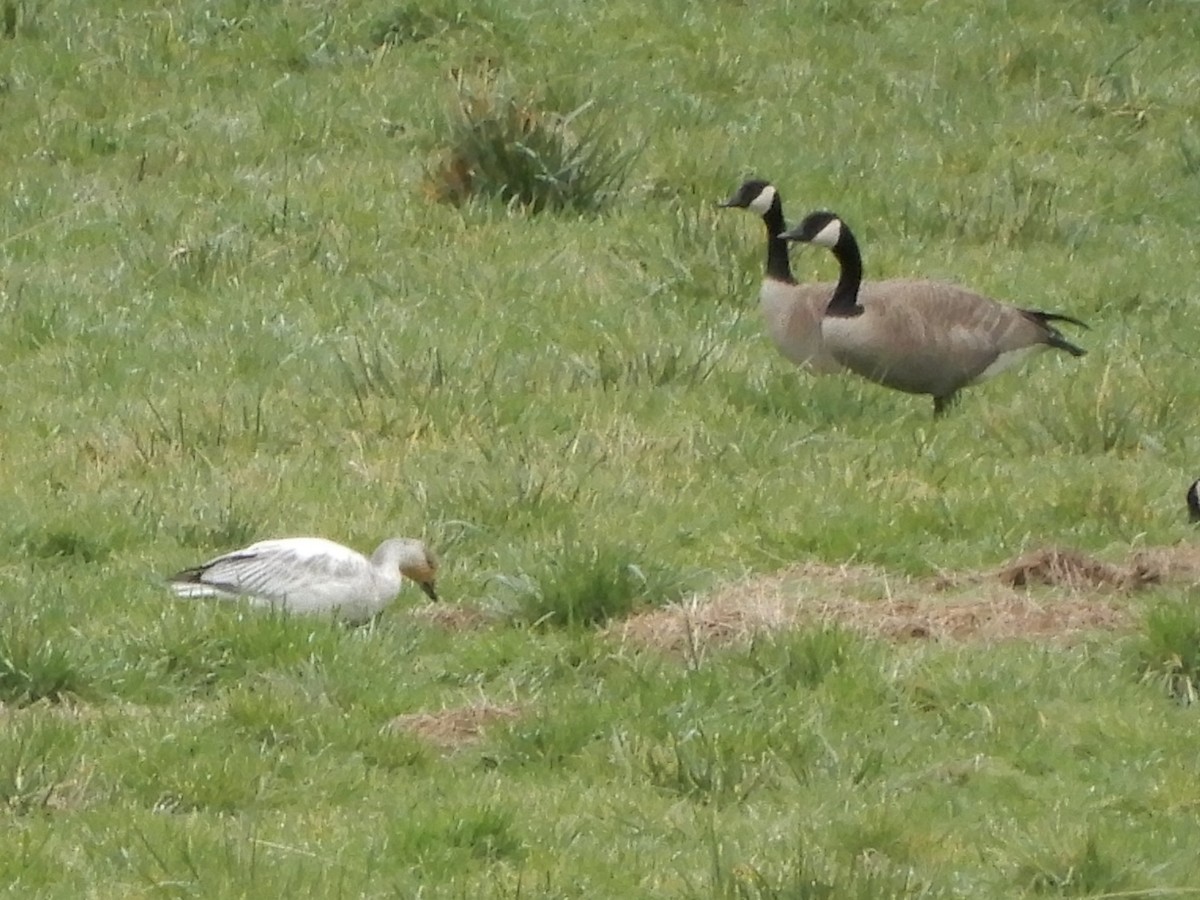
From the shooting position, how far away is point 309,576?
7.51 m

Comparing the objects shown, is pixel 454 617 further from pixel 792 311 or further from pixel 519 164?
pixel 519 164

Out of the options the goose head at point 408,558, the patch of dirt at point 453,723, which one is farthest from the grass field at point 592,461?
the goose head at point 408,558

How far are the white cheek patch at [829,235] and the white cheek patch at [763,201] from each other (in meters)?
1.00

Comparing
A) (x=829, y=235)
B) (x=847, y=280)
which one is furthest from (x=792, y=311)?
(x=829, y=235)

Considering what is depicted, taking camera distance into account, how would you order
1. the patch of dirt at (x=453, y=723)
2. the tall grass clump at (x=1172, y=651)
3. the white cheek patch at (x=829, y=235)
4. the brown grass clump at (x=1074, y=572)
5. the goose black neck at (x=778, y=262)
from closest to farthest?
1. the patch of dirt at (x=453, y=723)
2. the tall grass clump at (x=1172, y=651)
3. the brown grass clump at (x=1074, y=572)
4. the white cheek patch at (x=829, y=235)
5. the goose black neck at (x=778, y=262)

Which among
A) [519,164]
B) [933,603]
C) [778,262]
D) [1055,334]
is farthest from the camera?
[519,164]

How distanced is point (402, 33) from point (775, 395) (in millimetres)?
6365

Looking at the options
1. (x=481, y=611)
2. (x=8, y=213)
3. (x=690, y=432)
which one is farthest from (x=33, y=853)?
(x=8, y=213)

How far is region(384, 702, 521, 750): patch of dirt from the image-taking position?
6.71 metres

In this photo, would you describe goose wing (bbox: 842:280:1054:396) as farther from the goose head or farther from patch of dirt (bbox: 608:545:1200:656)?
the goose head

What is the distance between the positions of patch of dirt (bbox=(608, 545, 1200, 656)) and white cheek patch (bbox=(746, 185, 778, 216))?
174 inches

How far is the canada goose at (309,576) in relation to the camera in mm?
7469

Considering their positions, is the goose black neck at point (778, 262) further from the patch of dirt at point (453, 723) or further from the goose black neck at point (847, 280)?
the patch of dirt at point (453, 723)

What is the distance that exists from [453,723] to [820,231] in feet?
17.0
